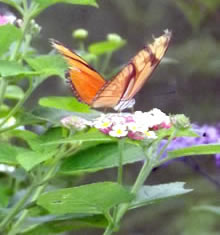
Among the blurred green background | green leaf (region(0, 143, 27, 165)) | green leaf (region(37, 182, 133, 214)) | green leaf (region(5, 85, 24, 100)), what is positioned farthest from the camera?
the blurred green background

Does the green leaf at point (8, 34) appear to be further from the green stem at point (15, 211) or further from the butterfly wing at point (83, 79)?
the green stem at point (15, 211)

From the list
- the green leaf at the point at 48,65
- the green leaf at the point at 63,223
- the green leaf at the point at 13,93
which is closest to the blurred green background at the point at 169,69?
the green leaf at the point at 13,93

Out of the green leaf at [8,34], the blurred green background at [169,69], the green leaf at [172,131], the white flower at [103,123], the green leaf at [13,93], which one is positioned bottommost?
the green leaf at [172,131]

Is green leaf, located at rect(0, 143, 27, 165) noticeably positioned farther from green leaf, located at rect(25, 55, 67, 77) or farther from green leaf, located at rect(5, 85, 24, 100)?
green leaf, located at rect(5, 85, 24, 100)

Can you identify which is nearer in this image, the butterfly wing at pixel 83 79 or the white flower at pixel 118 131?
the white flower at pixel 118 131

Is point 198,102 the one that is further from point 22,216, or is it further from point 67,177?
point 22,216

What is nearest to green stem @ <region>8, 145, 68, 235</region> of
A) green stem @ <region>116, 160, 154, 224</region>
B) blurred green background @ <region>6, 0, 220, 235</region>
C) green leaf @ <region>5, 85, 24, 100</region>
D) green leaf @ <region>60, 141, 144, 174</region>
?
green leaf @ <region>60, 141, 144, 174</region>

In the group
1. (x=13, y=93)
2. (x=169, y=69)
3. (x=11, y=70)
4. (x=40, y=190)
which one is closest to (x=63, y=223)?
(x=40, y=190)

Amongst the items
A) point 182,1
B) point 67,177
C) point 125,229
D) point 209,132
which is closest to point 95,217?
point 67,177
